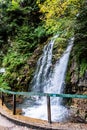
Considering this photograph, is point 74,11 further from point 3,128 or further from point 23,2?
point 23,2

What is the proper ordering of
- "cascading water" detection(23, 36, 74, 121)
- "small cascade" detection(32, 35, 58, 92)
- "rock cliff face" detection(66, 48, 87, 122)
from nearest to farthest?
1. "rock cliff face" detection(66, 48, 87, 122)
2. "cascading water" detection(23, 36, 74, 121)
3. "small cascade" detection(32, 35, 58, 92)

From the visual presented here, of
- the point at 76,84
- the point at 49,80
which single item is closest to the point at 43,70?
the point at 49,80

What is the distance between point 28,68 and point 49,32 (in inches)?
121

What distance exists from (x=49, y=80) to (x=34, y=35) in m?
5.12

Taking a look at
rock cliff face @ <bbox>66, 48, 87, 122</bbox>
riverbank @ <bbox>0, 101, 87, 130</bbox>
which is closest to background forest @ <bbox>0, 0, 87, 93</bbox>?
rock cliff face @ <bbox>66, 48, 87, 122</bbox>

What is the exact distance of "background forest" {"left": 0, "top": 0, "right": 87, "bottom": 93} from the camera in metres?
9.41

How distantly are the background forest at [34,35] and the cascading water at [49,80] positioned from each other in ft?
1.36

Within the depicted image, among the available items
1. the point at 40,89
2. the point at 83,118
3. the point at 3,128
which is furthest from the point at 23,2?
the point at 3,128

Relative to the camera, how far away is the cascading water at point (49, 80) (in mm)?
9328

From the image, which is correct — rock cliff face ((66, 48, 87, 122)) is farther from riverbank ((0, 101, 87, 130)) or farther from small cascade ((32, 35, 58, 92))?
riverbank ((0, 101, 87, 130))

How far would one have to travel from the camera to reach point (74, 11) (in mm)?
9352

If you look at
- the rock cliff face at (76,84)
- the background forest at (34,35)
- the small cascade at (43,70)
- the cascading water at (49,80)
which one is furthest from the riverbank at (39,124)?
the small cascade at (43,70)

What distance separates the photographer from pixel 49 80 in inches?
462

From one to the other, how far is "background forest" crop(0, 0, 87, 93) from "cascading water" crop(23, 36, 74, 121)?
0.41 metres
